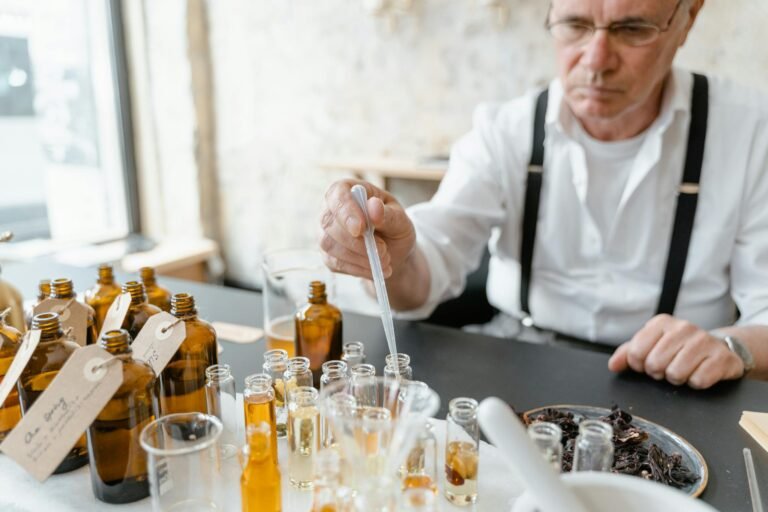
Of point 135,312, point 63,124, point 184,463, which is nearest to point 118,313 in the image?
point 135,312

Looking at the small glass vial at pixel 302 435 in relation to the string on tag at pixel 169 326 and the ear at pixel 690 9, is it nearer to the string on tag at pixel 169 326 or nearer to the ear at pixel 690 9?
the string on tag at pixel 169 326

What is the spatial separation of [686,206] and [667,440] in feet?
2.52

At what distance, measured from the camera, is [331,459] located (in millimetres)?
520

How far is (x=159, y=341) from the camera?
2.32 ft

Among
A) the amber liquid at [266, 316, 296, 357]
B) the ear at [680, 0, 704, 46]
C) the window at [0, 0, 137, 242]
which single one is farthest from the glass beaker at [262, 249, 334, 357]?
the window at [0, 0, 137, 242]

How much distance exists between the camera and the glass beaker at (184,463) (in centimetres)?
56

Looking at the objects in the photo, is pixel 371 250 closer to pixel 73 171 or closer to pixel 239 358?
pixel 239 358

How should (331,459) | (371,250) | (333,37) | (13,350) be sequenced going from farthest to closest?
(333,37) < (371,250) < (13,350) < (331,459)

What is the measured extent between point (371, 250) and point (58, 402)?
1.47 feet

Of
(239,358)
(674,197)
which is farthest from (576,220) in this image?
(239,358)

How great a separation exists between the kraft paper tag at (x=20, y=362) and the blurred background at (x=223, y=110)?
6.31ft

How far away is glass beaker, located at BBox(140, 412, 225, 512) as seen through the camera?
56cm

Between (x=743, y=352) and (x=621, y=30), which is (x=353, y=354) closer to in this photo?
(x=743, y=352)

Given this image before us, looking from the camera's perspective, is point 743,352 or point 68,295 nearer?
point 68,295
